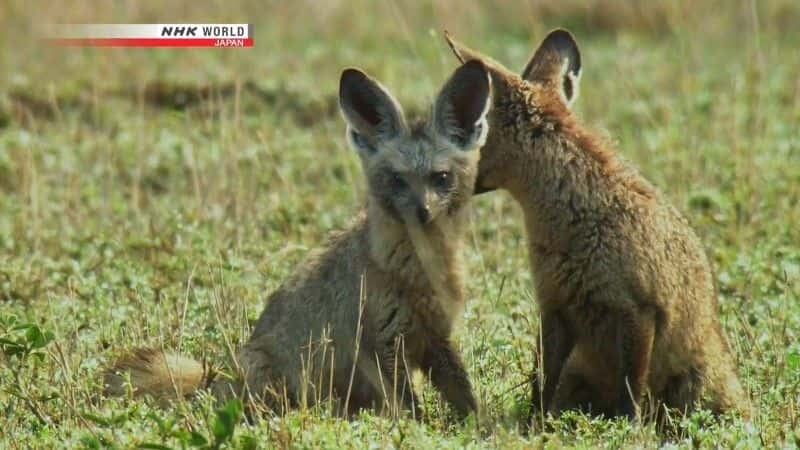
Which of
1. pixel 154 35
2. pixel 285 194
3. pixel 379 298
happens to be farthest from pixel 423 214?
pixel 154 35

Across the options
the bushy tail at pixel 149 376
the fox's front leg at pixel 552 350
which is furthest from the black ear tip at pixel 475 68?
the bushy tail at pixel 149 376

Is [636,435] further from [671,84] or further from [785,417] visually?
[671,84]

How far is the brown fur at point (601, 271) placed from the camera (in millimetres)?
6730

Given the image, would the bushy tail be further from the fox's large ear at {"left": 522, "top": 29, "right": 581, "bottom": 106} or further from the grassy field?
the fox's large ear at {"left": 522, "top": 29, "right": 581, "bottom": 106}

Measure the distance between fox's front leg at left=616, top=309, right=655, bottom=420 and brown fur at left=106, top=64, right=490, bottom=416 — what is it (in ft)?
2.54

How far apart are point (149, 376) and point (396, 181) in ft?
5.19

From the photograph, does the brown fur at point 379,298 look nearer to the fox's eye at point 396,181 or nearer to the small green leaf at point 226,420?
the fox's eye at point 396,181

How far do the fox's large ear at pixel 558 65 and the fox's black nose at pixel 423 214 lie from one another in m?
1.07

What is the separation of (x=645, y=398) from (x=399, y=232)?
1488 mm

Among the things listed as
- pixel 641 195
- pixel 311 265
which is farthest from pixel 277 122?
pixel 641 195

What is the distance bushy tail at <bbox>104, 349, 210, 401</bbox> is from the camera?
277 inches

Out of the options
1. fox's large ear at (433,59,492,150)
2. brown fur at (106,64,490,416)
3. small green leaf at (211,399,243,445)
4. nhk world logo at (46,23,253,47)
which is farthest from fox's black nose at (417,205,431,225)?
nhk world logo at (46,23,253,47)

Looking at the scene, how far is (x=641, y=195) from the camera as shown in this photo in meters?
6.95

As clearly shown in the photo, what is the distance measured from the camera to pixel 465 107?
23.5 ft
